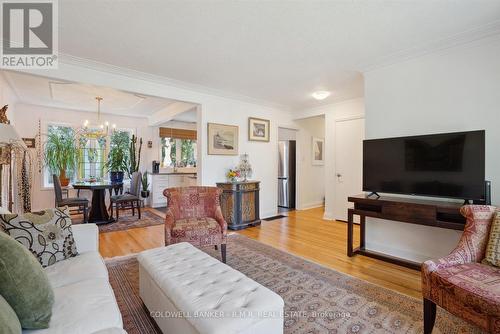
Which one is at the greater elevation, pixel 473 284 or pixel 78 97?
pixel 78 97

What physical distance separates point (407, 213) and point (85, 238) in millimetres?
3145

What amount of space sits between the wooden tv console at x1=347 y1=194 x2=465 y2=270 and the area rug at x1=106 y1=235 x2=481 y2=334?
30.2 inches

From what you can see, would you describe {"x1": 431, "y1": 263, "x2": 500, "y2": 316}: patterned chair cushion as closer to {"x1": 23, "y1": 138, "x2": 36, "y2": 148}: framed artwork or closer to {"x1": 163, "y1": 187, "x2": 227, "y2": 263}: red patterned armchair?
{"x1": 163, "y1": 187, "x2": 227, "y2": 263}: red patterned armchair

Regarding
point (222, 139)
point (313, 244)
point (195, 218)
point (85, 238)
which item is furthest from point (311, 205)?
point (85, 238)

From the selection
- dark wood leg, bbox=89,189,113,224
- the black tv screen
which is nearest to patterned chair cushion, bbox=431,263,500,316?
the black tv screen

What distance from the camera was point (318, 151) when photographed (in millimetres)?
6609

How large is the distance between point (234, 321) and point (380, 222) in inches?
106

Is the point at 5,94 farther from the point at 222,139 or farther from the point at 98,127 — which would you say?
the point at 222,139

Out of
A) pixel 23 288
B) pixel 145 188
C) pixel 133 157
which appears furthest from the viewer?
pixel 145 188

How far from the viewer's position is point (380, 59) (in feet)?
9.89

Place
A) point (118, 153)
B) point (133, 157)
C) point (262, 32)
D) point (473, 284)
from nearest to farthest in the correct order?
point (473, 284) < point (262, 32) < point (118, 153) < point (133, 157)

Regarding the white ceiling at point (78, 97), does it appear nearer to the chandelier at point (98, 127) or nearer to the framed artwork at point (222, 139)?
the chandelier at point (98, 127)

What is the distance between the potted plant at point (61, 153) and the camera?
529 cm

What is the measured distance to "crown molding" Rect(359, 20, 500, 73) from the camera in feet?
7.73
